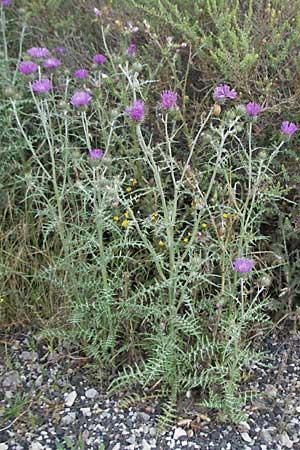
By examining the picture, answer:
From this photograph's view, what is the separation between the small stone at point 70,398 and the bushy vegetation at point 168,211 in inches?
5.2

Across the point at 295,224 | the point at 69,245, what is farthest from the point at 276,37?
the point at 69,245

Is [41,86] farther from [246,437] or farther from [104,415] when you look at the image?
[246,437]

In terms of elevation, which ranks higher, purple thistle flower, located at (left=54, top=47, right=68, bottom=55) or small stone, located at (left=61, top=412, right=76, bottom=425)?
purple thistle flower, located at (left=54, top=47, right=68, bottom=55)

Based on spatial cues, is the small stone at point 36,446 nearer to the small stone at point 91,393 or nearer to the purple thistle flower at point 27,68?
the small stone at point 91,393

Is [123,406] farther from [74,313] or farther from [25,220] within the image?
[25,220]

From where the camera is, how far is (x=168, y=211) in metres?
2.44

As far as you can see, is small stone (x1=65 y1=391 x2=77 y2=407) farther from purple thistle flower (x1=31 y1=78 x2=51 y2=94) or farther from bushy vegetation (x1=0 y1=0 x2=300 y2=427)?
purple thistle flower (x1=31 y1=78 x2=51 y2=94)

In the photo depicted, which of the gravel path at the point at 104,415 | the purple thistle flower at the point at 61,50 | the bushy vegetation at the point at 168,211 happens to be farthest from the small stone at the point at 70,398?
the purple thistle flower at the point at 61,50

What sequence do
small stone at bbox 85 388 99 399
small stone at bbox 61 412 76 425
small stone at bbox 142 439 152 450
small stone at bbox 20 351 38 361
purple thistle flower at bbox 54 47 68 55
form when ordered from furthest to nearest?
purple thistle flower at bbox 54 47 68 55 < small stone at bbox 20 351 38 361 < small stone at bbox 85 388 99 399 < small stone at bbox 61 412 76 425 < small stone at bbox 142 439 152 450

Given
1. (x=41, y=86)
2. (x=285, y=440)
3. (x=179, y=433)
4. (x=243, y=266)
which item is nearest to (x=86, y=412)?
(x=179, y=433)

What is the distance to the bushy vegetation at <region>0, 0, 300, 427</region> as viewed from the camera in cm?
238

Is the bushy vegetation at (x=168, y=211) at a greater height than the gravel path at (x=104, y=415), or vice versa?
the bushy vegetation at (x=168, y=211)

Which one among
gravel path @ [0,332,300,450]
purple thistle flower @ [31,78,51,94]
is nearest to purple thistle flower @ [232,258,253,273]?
gravel path @ [0,332,300,450]

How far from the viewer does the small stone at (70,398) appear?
2.54 m
